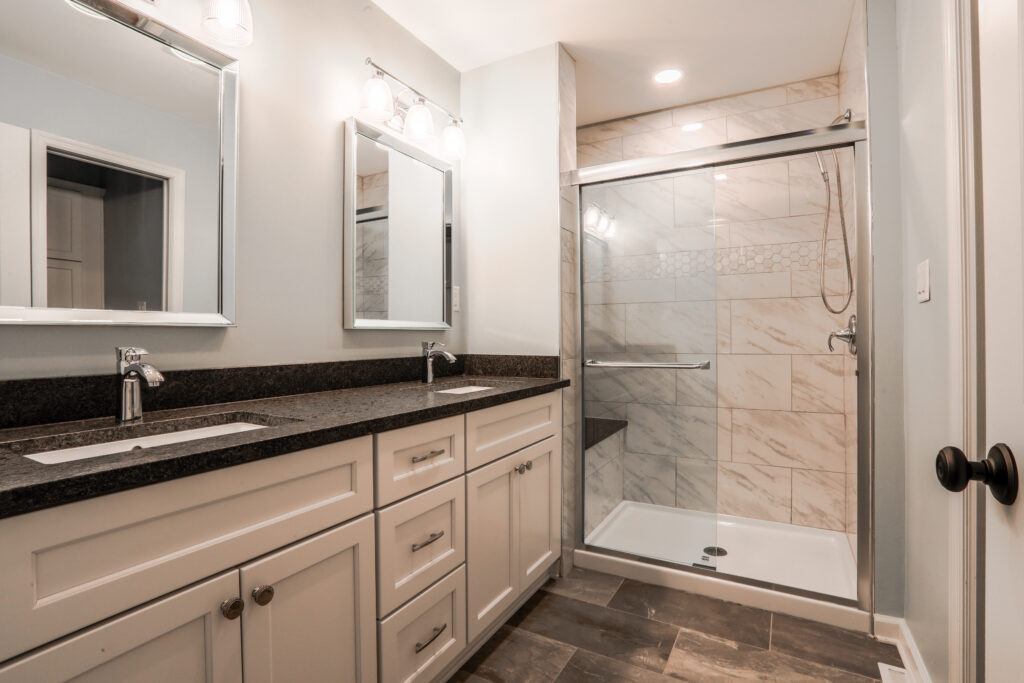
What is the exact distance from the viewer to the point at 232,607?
0.89m

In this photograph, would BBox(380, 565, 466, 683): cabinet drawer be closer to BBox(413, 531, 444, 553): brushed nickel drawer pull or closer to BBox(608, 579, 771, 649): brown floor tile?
BBox(413, 531, 444, 553): brushed nickel drawer pull

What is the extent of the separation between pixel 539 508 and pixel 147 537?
1.46m

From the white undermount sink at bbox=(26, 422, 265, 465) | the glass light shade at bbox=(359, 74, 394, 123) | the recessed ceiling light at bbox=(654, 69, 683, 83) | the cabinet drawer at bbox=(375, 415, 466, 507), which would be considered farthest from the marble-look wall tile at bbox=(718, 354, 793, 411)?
the white undermount sink at bbox=(26, 422, 265, 465)

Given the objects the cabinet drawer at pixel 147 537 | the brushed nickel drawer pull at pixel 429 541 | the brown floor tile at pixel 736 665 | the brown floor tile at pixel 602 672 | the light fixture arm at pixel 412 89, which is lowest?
the brown floor tile at pixel 736 665

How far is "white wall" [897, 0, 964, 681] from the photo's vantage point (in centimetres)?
114

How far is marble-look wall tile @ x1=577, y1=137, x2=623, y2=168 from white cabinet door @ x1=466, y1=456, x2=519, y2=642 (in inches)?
87.6

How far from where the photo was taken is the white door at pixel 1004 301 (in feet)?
1.75

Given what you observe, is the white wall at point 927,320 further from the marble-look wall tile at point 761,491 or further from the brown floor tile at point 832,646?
the marble-look wall tile at point 761,491

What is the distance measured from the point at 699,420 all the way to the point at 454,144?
171 centimetres

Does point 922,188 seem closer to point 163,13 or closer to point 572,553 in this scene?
point 572,553

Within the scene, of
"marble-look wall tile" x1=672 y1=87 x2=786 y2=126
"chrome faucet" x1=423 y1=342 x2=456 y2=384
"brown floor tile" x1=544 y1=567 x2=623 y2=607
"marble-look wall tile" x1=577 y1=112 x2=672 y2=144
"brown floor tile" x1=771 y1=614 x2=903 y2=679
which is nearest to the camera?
"brown floor tile" x1=771 y1=614 x2=903 y2=679

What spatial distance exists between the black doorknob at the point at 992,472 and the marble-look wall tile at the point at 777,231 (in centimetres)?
202

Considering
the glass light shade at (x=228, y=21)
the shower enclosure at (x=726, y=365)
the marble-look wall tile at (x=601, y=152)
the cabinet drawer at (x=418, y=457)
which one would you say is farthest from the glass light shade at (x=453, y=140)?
the cabinet drawer at (x=418, y=457)

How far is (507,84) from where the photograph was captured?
242 centimetres
